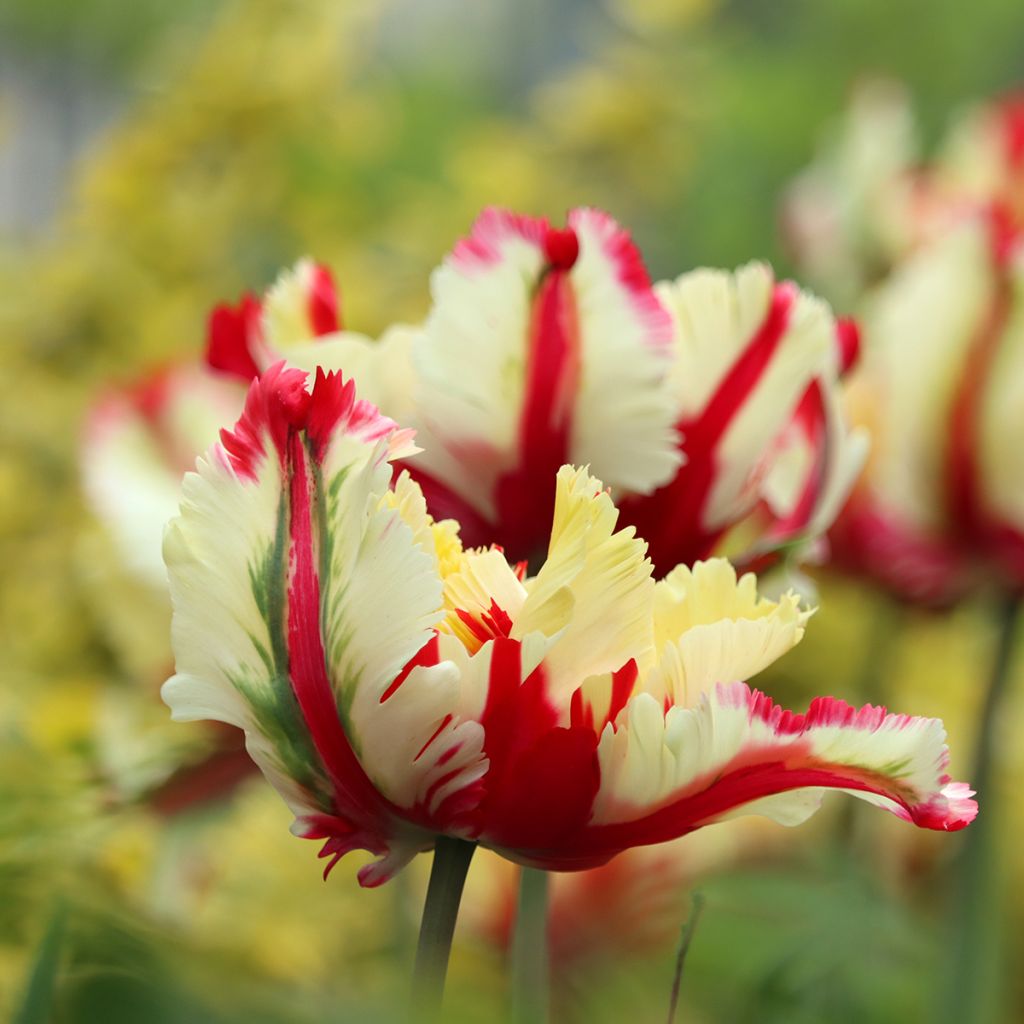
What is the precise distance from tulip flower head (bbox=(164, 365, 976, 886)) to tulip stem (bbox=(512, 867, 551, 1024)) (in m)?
0.05

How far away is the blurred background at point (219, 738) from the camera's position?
0.82 feet

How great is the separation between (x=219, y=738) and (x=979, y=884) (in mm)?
196

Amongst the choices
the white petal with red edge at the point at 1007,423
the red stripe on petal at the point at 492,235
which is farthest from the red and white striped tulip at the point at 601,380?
the white petal with red edge at the point at 1007,423

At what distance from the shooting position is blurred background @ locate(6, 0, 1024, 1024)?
0.82 ft

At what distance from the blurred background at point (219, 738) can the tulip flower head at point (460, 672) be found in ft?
0.08

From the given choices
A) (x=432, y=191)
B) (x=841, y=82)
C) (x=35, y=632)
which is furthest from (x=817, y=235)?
(x=841, y=82)

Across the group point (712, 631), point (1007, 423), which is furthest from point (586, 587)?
point (1007, 423)

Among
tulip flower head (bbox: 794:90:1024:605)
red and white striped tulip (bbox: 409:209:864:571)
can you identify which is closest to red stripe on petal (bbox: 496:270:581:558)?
red and white striped tulip (bbox: 409:209:864:571)

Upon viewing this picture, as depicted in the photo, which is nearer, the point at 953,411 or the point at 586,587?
the point at 586,587

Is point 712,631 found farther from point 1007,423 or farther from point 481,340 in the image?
point 1007,423

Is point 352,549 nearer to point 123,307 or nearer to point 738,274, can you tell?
point 738,274

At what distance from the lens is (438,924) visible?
0.16 metres

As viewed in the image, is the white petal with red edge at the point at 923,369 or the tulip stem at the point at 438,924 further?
the white petal with red edge at the point at 923,369

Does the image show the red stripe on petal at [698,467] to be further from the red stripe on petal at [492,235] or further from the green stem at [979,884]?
the green stem at [979,884]
